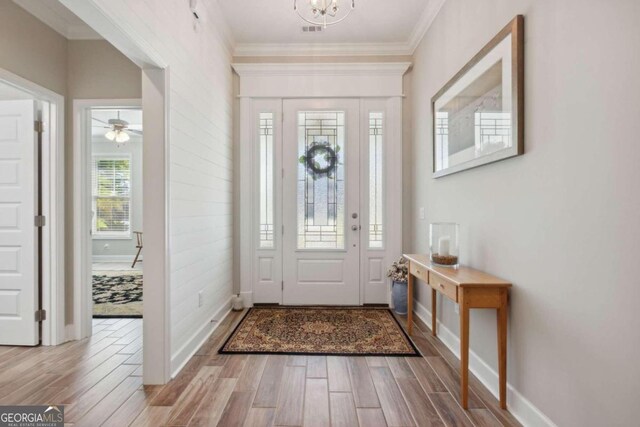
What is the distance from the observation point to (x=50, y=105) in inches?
109

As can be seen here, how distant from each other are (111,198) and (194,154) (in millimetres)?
5913

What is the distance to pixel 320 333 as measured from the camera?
9.93 feet

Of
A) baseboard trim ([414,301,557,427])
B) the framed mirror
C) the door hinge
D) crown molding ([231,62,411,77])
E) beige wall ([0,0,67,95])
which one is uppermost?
crown molding ([231,62,411,77])

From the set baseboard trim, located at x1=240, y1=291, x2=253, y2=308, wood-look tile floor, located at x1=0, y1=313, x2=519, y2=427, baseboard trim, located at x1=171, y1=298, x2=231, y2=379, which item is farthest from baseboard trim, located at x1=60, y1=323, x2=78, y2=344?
baseboard trim, located at x1=240, y1=291, x2=253, y2=308

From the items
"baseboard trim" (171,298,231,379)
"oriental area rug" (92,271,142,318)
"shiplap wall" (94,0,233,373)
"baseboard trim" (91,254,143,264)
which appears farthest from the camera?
"baseboard trim" (91,254,143,264)

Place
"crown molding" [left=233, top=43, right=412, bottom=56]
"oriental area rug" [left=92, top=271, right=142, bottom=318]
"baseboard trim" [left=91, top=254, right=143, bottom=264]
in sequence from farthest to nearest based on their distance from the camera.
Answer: "baseboard trim" [left=91, top=254, right=143, bottom=264], "crown molding" [left=233, top=43, right=412, bottom=56], "oriental area rug" [left=92, top=271, right=142, bottom=318]

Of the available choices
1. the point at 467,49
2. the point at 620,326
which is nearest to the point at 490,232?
the point at 620,326

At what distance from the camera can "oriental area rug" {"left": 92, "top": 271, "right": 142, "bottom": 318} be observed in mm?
3709

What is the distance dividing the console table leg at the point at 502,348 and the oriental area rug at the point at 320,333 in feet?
2.58

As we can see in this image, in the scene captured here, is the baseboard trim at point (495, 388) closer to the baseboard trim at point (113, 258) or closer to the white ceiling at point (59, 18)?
the white ceiling at point (59, 18)

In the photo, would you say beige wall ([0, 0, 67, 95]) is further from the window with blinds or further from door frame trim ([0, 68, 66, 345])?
the window with blinds

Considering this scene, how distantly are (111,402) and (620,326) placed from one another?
2.59 m

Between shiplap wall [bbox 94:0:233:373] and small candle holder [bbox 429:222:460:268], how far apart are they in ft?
6.35

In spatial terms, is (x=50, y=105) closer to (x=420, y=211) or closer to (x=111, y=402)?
(x=111, y=402)
